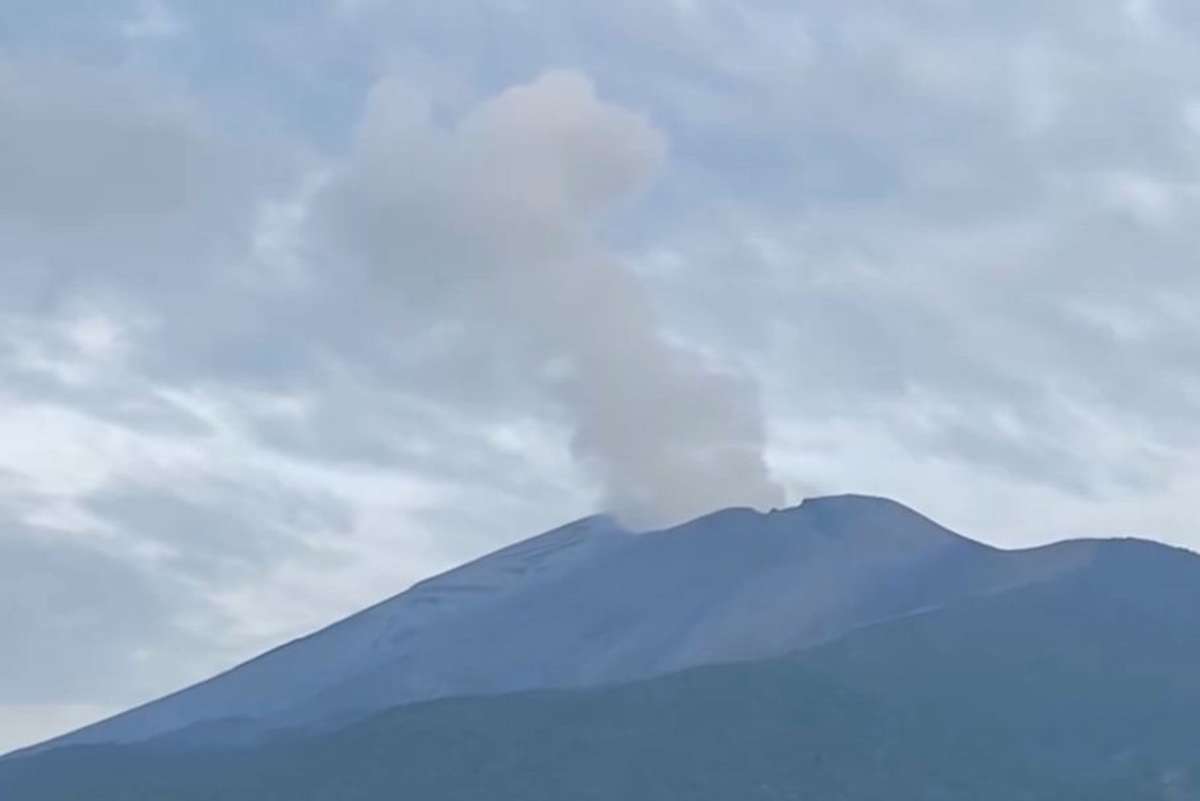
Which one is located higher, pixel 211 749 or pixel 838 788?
pixel 211 749

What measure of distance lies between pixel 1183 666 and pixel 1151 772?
15883 millimetres

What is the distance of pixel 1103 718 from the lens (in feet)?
624

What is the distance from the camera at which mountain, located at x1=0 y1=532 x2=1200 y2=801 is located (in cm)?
18362

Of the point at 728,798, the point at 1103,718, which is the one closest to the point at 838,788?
the point at 728,798

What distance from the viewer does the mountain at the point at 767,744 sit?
602 ft

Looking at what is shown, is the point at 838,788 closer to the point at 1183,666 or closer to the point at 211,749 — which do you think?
the point at 1183,666

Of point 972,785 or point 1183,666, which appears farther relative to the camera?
point 1183,666

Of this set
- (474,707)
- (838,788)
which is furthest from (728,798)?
(474,707)

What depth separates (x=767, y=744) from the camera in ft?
627

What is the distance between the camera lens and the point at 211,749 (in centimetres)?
19962

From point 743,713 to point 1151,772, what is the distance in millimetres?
26210

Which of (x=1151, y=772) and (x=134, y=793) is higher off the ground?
(x=134, y=793)

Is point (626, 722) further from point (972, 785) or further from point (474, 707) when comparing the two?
point (972, 785)

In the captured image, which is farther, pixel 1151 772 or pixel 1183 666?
pixel 1183 666
